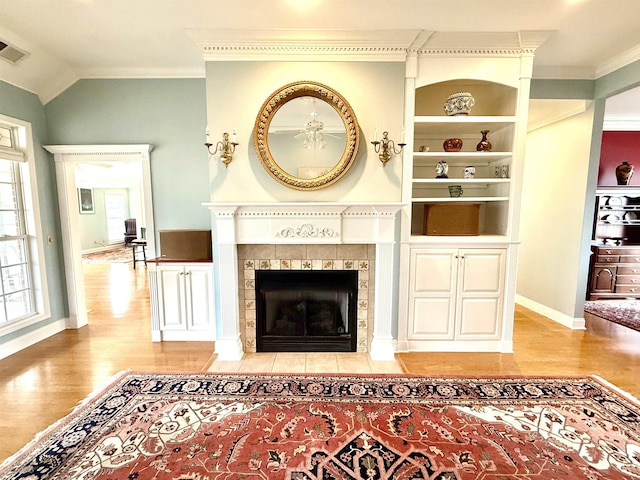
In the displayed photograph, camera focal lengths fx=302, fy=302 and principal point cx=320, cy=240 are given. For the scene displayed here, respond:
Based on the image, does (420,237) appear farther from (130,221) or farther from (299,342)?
(130,221)

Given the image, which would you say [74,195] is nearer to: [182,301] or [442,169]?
[182,301]

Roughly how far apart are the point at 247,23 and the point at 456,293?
295cm

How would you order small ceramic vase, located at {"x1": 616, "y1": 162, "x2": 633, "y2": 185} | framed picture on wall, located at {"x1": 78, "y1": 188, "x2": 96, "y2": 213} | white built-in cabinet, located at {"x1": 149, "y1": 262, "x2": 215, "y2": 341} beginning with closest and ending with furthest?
white built-in cabinet, located at {"x1": 149, "y1": 262, "x2": 215, "y2": 341} → small ceramic vase, located at {"x1": 616, "y1": 162, "x2": 633, "y2": 185} → framed picture on wall, located at {"x1": 78, "y1": 188, "x2": 96, "y2": 213}

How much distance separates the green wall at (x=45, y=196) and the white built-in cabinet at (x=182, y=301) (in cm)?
124

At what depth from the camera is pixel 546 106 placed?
139 inches

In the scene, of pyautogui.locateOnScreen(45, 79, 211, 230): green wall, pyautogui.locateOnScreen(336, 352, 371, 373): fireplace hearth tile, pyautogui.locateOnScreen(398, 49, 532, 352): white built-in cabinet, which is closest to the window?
pyautogui.locateOnScreen(45, 79, 211, 230): green wall

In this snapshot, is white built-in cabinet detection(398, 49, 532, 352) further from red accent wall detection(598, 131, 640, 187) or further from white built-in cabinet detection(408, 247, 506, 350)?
red accent wall detection(598, 131, 640, 187)

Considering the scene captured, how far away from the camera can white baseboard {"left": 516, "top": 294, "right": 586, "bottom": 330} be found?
11.4 ft

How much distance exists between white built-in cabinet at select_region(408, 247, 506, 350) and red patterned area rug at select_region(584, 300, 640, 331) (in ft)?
6.85

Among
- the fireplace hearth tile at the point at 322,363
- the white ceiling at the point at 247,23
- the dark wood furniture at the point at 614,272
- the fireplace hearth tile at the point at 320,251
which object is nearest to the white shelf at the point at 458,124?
the white ceiling at the point at 247,23

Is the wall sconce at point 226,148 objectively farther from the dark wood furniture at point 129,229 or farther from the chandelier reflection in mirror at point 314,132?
the dark wood furniture at point 129,229

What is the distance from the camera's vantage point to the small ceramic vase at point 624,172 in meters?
4.38

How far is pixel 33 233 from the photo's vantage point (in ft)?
10.4

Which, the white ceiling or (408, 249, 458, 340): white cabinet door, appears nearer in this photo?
the white ceiling
